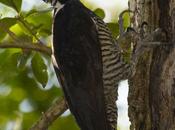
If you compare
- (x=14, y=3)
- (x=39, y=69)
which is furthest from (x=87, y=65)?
(x=14, y=3)

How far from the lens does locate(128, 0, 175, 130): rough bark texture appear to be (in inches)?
88.4

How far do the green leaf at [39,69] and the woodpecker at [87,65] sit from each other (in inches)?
3.6

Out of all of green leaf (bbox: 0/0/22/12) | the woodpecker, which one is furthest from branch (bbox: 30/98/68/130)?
green leaf (bbox: 0/0/22/12)

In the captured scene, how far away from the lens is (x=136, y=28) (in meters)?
2.57

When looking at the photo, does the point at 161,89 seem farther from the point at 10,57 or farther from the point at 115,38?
the point at 10,57

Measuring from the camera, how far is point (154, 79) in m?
2.40

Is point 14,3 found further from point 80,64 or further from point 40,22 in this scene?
point 80,64

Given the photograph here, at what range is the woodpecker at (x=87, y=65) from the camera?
2295 mm

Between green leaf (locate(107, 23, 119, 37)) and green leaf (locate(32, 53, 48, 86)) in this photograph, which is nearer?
green leaf (locate(32, 53, 48, 86))

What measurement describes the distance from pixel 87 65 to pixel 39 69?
0.97ft

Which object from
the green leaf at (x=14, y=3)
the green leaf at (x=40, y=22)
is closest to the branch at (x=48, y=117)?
the green leaf at (x=40, y=22)

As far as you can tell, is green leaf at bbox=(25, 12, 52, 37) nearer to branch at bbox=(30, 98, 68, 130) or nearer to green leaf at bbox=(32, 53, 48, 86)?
green leaf at bbox=(32, 53, 48, 86)

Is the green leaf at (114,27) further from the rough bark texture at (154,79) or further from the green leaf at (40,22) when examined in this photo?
the green leaf at (40,22)

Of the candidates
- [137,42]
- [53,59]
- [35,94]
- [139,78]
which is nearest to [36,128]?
[35,94]
